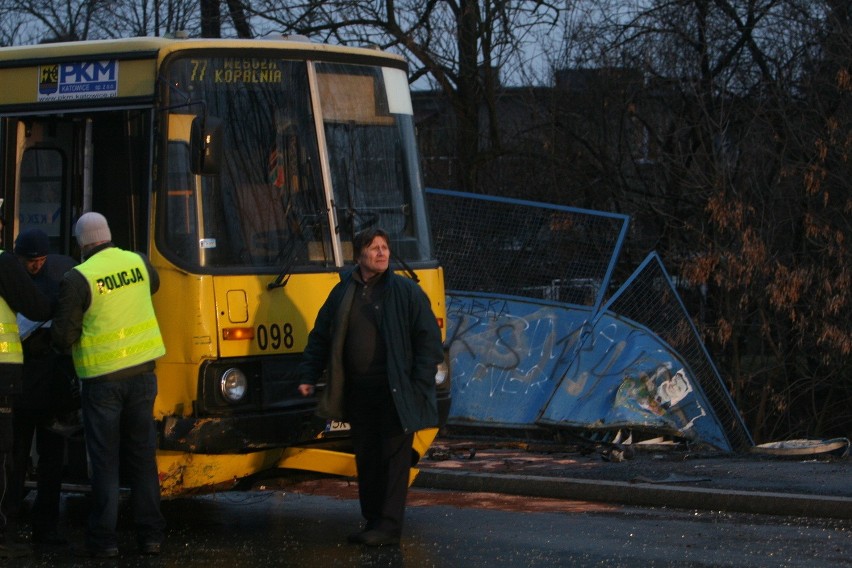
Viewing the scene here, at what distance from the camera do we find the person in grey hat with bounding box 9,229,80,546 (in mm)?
7559

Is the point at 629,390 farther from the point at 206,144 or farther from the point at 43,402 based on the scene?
the point at 43,402

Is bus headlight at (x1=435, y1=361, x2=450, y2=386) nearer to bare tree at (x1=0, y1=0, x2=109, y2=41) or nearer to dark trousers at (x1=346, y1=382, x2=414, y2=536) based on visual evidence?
dark trousers at (x1=346, y1=382, x2=414, y2=536)

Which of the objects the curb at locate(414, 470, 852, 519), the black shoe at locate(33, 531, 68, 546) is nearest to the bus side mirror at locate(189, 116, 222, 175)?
the black shoe at locate(33, 531, 68, 546)

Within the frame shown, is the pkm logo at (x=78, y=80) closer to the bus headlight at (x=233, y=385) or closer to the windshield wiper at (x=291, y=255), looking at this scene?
the windshield wiper at (x=291, y=255)

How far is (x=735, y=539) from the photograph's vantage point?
7.88m

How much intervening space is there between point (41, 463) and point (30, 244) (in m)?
1.21

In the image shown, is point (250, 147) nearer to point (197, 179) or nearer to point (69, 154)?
point (197, 179)

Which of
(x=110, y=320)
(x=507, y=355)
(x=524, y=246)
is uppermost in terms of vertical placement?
(x=524, y=246)

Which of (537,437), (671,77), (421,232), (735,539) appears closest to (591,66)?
(671,77)

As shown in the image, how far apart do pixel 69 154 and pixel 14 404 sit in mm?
1662

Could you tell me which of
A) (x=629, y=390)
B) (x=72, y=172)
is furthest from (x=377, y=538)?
(x=629, y=390)

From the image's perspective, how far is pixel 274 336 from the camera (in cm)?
790

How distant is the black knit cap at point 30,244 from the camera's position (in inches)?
294

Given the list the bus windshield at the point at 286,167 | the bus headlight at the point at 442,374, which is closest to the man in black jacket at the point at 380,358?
the bus windshield at the point at 286,167
